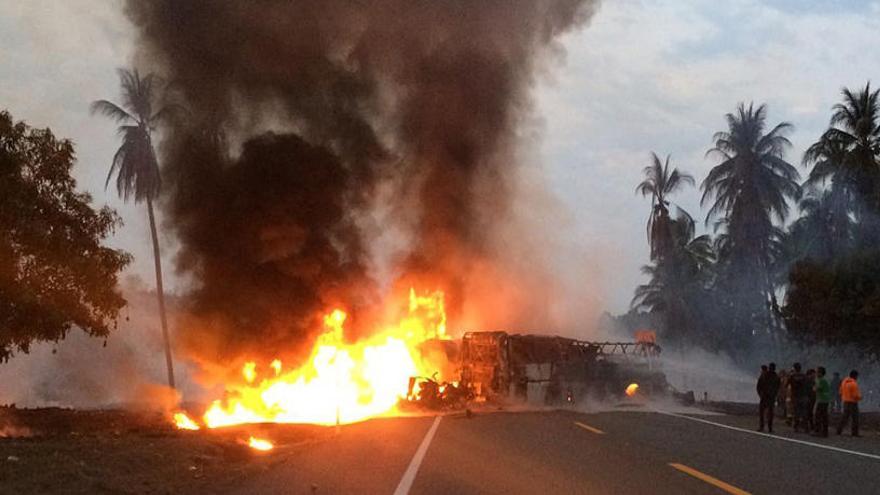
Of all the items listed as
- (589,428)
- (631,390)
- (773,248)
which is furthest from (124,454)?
(773,248)

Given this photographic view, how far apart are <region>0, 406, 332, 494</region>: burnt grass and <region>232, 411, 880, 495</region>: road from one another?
1.06 meters

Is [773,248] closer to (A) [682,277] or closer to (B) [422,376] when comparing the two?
(A) [682,277]

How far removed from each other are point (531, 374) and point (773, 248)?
904 inches

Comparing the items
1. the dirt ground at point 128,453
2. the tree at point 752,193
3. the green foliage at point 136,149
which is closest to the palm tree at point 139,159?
the green foliage at point 136,149

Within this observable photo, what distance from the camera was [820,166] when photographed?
3872 cm

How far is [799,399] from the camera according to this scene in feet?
68.9

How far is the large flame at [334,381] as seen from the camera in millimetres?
29391

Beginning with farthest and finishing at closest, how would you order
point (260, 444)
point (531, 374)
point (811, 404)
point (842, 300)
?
point (531, 374) < point (842, 300) < point (811, 404) < point (260, 444)

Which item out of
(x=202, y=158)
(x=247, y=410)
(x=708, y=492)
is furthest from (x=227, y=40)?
(x=708, y=492)

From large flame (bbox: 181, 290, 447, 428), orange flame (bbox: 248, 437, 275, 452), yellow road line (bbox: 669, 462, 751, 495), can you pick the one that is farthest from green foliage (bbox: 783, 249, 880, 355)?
orange flame (bbox: 248, 437, 275, 452)

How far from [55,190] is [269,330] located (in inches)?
493

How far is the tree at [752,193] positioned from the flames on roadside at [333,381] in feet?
68.3

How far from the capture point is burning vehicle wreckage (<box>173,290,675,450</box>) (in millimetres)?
30406

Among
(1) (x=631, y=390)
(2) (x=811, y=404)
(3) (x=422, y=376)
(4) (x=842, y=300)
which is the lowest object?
(1) (x=631, y=390)
